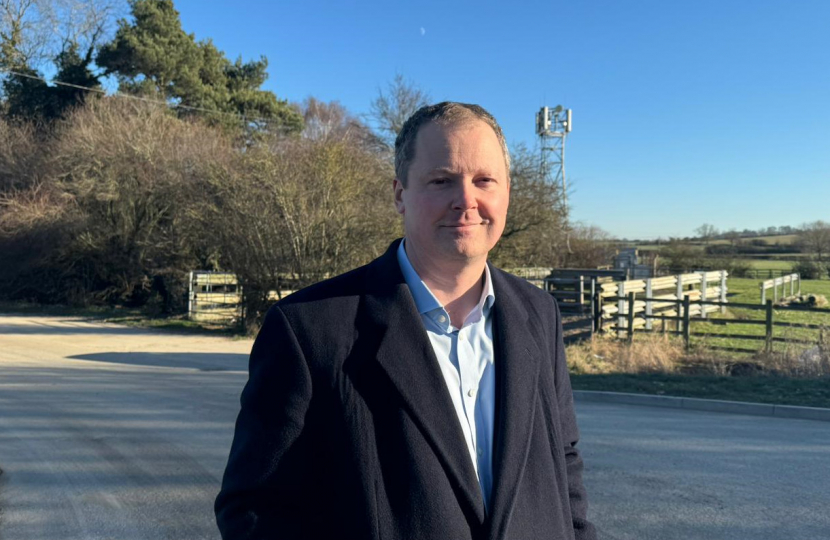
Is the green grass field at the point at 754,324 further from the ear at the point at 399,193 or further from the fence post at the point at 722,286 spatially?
the ear at the point at 399,193

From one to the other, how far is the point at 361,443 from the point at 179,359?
11.9m

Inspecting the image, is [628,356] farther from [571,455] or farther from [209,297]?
[209,297]

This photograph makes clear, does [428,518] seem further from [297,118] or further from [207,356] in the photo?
[297,118]

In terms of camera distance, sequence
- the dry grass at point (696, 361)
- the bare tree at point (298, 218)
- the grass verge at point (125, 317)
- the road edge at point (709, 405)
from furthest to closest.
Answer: the grass verge at point (125, 317) → the bare tree at point (298, 218) → the dry grass at point (696, 361) → the road edge at point (709, 405)

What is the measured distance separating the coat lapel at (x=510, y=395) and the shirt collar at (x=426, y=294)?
33 millimetres

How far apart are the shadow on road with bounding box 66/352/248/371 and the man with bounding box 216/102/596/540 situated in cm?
1003

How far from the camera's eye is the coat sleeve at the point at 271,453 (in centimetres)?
151

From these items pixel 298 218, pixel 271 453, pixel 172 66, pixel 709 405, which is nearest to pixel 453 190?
pixel 271 453

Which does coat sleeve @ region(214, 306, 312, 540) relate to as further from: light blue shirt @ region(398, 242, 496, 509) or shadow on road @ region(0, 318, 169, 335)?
shadow on road @ region(0, 318, 169, 335)

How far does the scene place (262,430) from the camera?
5.03 ft

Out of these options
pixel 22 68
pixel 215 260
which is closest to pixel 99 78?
pixel 22 68

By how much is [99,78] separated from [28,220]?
11.3 metres

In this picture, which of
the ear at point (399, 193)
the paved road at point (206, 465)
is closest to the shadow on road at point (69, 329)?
the paved road at point (206, 465)

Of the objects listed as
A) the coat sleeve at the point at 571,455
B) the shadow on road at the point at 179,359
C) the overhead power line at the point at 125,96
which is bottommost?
the shadow on road at the point at 179,359
